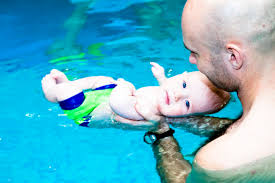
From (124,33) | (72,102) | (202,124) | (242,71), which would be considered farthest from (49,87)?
(124,33)

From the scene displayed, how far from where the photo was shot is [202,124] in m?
2.56

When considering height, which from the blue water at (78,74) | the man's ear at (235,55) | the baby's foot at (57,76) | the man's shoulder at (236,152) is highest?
the man's ear at (235,55)

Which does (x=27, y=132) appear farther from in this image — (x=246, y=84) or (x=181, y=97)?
(x=246, y=84)

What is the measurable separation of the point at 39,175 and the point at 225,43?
188 cm

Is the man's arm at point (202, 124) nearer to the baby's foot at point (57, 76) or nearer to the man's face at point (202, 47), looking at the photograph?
the man's face at point (202, 47)

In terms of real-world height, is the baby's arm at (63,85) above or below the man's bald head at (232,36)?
below

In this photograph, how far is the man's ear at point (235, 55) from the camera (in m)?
1.70

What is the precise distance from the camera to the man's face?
5.87 feet

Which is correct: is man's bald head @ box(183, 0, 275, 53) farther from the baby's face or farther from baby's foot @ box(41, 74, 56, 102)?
baby's foot @ box(41, 74, 56, 102)

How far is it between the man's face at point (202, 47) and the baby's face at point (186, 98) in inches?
20.1

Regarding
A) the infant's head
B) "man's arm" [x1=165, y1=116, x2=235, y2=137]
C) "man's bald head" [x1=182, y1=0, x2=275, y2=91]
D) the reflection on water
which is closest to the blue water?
the reflection on water

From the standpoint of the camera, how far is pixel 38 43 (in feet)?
16.1

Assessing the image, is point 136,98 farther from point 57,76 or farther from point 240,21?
point 240,21

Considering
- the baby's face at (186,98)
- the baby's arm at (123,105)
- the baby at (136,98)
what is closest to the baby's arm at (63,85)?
the baby at (136,98)
